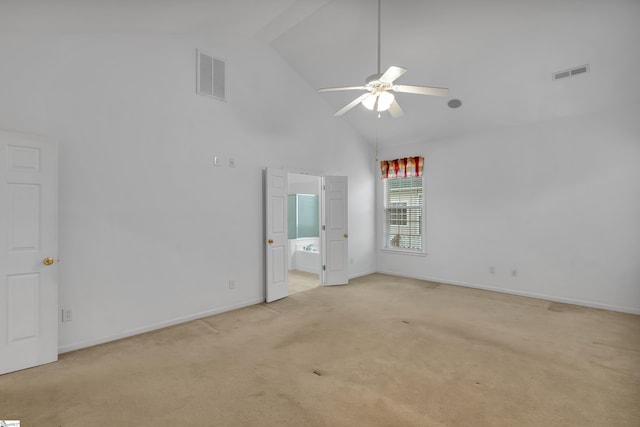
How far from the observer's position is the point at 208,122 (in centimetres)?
405

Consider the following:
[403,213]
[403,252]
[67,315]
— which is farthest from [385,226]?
[67,315]

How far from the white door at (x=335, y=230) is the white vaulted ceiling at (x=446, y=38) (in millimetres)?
1626

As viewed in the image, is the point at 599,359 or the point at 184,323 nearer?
the point at 599,359

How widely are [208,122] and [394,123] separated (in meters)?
3.45

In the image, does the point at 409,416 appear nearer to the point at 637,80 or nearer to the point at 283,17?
the point at 283,17

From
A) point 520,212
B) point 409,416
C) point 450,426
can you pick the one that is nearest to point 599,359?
point 450,426

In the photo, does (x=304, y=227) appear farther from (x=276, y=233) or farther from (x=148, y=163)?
(x=148, y=163)

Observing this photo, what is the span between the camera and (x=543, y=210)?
4773mm

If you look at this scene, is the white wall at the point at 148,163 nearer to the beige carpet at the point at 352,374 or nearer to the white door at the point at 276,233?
the white door at the point at 276,233

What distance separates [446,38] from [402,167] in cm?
270

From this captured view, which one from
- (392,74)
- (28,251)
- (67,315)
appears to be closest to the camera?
(392,74)

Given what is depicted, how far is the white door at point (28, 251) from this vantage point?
8.52 ft

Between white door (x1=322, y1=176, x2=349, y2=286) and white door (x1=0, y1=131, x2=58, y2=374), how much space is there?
3.83 meters

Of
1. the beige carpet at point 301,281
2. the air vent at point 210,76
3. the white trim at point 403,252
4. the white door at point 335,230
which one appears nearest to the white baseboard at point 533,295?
the white trim at point 403,252
